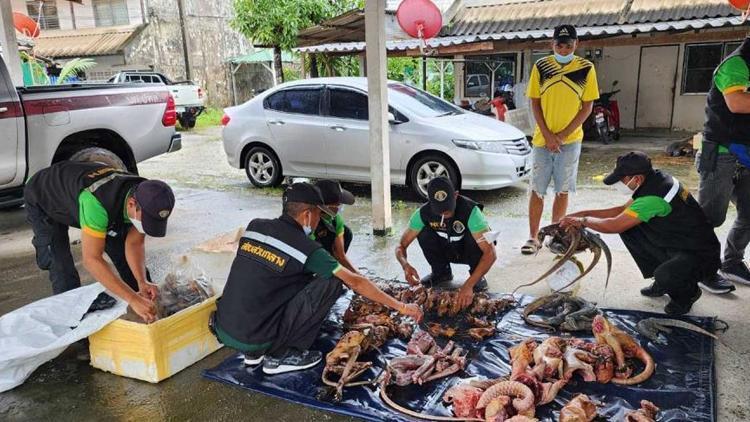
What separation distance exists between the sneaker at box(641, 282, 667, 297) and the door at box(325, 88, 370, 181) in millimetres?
4189

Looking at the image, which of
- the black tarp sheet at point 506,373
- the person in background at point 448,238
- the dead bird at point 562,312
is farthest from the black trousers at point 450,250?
the black tarp sheet at point 506,373

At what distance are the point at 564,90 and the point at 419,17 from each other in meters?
4.57

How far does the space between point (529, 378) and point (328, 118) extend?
5587 mm

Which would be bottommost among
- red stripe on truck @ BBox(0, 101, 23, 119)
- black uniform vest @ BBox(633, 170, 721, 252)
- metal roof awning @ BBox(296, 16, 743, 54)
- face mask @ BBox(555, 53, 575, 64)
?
black uniform vest @ BBox(633, 170, 721, 252)

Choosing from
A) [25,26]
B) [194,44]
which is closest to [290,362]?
[25,26]

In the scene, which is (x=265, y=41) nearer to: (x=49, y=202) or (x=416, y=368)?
(x=49, y=202)

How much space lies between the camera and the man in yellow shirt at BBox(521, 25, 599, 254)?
5250 millimetres

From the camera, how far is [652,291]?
429 centimetres

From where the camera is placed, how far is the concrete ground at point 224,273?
124 inches

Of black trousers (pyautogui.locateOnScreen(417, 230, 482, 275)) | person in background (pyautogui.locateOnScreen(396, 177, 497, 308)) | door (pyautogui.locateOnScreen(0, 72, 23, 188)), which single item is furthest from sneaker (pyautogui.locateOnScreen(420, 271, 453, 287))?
door (pyautogui.locateOnScreen(0, 72, 23, 188))

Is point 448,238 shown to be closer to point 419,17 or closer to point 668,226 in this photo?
point 668,226

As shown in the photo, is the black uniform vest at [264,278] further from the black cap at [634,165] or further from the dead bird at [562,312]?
the black cap at [634,165]

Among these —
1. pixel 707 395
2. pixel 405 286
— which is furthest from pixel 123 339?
pixel 707 395

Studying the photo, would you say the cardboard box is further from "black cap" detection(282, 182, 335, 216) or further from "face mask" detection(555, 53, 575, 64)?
"face mask" detection(555, 53, 575, 64)
